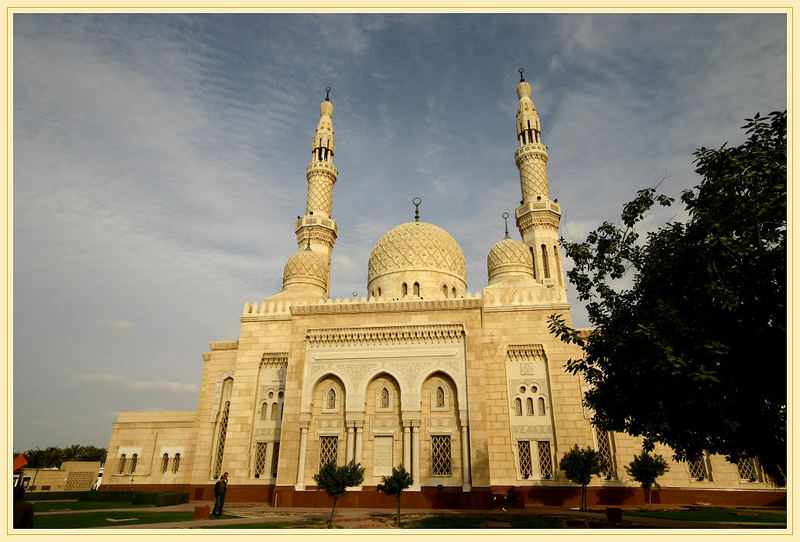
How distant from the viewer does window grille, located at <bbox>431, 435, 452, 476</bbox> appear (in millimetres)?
17016

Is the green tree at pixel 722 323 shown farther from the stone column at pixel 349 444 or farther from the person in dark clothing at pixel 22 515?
the stone column at pixel 349 444

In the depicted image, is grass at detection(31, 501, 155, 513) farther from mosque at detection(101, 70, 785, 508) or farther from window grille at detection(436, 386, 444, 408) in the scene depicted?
window grille at detection(436, 386, 444, 408)

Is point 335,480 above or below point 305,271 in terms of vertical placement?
below

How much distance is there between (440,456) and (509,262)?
36.8 ft

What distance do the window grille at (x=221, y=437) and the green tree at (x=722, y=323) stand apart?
57.7 feet

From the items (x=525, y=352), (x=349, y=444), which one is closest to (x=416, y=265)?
(x=525, y=352)

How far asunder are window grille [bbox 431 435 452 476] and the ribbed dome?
1077cm

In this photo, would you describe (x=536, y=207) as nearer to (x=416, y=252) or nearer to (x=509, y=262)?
(x=509, y=262)

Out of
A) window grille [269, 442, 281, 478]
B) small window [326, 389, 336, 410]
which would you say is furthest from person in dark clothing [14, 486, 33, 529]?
window grille [269, 442, 281, 478]

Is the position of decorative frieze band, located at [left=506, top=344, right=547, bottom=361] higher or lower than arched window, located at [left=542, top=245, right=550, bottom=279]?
lower

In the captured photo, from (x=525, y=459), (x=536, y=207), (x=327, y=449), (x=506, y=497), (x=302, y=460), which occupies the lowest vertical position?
(x=506, y=497)

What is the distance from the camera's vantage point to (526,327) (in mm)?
20516

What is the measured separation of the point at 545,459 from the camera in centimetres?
1848
